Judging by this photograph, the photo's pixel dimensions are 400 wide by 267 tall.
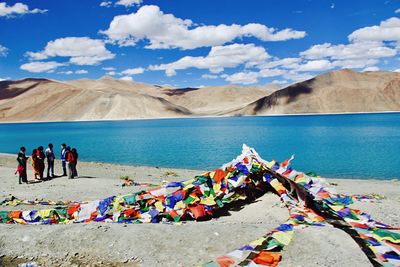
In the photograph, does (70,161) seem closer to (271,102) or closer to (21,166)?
(21,166)

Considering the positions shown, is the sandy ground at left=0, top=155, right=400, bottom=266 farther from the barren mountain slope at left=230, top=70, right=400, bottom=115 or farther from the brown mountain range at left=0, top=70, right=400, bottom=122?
the barren mountain slope at left=230, top=70, right=400, bottom=115

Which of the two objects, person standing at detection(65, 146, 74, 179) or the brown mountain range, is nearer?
person standing at detection(65, 146, 74, 179)

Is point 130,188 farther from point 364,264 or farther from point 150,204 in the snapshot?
point 364,264

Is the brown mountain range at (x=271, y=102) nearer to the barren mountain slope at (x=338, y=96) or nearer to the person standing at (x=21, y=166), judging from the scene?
the barren mountain slope at (x=338, y=96)

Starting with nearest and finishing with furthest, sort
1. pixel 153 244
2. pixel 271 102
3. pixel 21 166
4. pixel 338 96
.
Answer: pixel 153 244, pixel 21 166, pixel 338 96, pixel 271 102

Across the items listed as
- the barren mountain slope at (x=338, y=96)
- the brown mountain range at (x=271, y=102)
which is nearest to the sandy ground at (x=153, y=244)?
the brown mountain range at (x=271, y=102)

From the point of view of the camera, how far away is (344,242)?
7137mm

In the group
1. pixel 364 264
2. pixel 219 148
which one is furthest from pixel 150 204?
pixel 219 148

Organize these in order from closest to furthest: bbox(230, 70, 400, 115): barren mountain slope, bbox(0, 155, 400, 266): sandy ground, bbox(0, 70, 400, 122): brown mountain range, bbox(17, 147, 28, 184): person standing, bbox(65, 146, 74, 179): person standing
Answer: bbox(0, 155, 400, 266): sandy ground, bbox(17, 147, 28, 184): person standing, bbox(65, 146, 74, 179): person standing, bbox(0, 70, 400, 122): brown mountain range, bbox(230, 70, 400, 115): barren mountain slope

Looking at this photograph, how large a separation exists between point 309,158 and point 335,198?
24.0m

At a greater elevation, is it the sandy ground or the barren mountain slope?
the barren mountain slope

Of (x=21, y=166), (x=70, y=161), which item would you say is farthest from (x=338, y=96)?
(x=21, y=166)

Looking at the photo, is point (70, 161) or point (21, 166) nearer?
point (21, 166)

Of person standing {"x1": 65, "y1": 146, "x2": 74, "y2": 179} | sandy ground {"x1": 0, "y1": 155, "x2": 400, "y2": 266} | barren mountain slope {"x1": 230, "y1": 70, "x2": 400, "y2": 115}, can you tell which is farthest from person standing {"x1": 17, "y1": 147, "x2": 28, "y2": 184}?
barren mountain slope {"x1": 230, "y1": 70, "x2": 400, "y2": 115}
